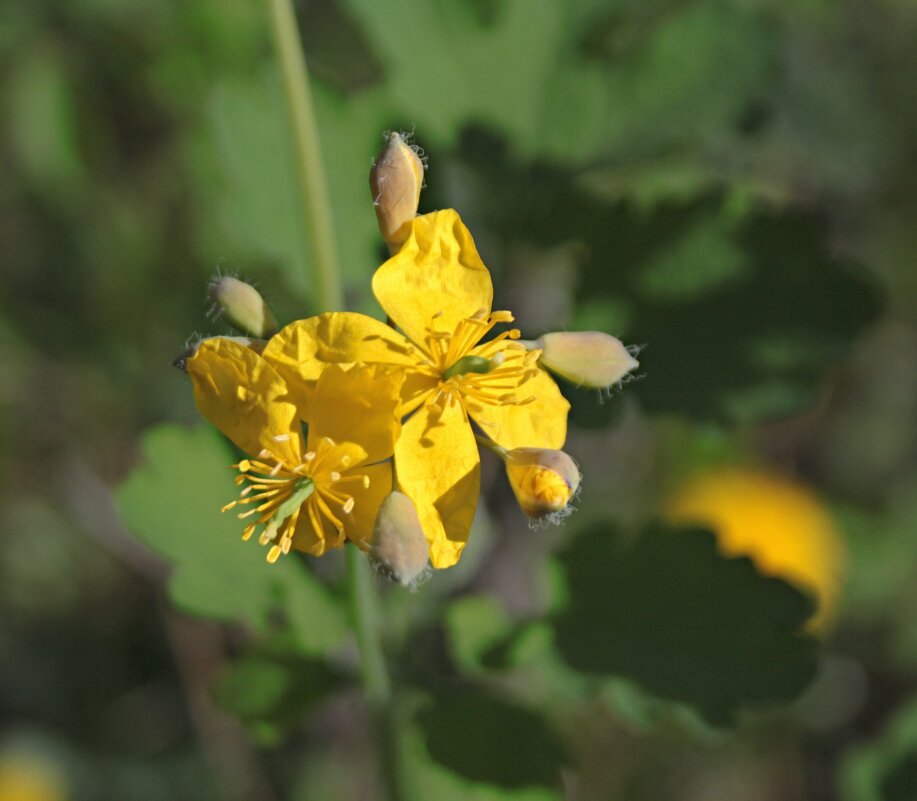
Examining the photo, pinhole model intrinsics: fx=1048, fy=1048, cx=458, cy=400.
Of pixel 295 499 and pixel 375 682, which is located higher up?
pixel 295 499

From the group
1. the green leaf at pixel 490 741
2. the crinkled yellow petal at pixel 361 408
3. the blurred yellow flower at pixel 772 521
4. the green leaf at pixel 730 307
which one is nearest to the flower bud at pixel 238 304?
the crinkled yellow petal at pixel 361 408

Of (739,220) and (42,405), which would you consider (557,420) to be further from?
(42,405)

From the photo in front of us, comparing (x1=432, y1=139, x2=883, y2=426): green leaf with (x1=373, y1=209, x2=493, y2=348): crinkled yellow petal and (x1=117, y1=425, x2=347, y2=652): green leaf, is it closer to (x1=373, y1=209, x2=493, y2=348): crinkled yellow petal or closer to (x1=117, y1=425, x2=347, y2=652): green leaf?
(x1=373, y1=209, x2=493, y2=348): crinkled yellow petal

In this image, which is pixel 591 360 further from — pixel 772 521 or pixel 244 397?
pixel 772 521

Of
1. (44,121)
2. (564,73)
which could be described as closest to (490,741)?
(564,73)

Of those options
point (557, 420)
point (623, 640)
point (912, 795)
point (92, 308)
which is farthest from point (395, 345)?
point (92, 308)

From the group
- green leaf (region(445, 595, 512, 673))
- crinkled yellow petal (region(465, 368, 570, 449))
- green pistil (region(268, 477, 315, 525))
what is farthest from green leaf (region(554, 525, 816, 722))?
green pistil (region(268, 477, 315, 525))

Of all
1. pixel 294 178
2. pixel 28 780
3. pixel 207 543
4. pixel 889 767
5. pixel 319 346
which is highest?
pixel 294 178
